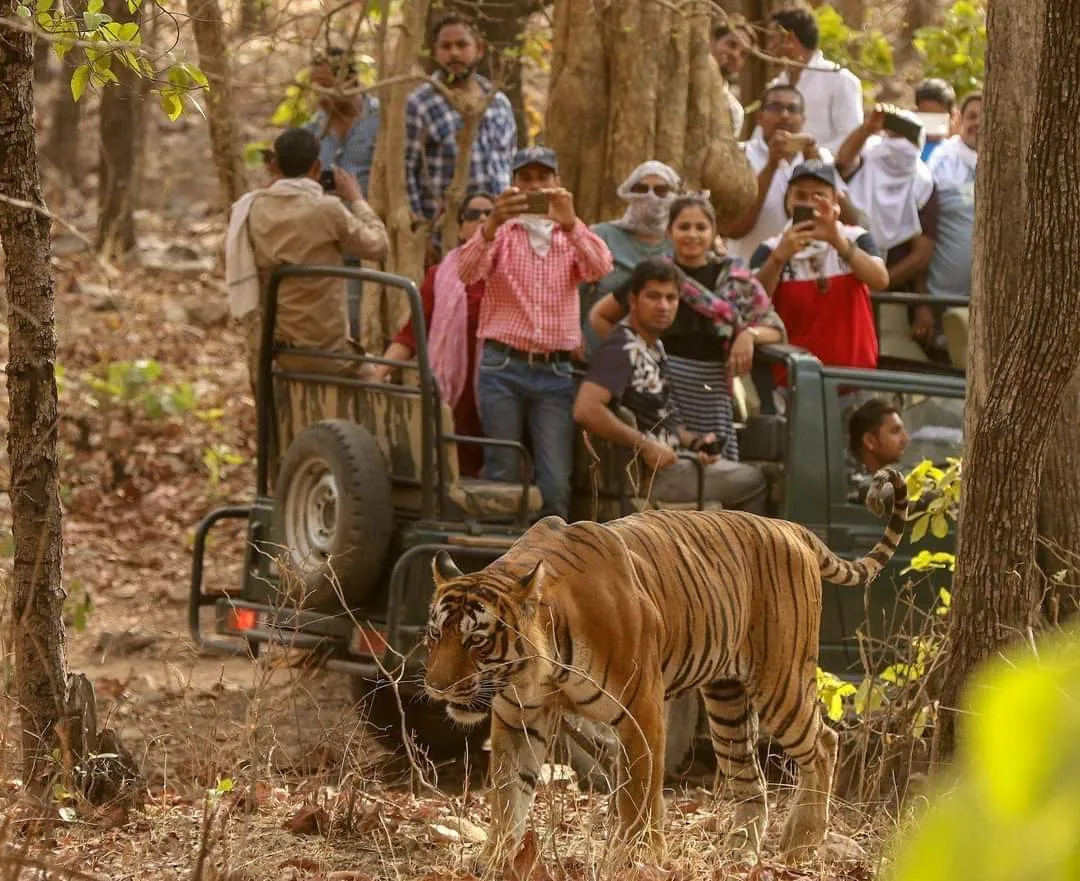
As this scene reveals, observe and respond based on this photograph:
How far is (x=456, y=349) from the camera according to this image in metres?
7.49

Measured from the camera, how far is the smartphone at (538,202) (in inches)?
281

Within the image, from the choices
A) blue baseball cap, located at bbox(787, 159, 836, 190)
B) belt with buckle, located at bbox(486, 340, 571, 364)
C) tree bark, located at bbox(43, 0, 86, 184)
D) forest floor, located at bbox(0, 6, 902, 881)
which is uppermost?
tree bark, located at bbox(43, 0, 86, 184)

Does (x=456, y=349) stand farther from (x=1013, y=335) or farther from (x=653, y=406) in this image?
(x=1013, y=335)

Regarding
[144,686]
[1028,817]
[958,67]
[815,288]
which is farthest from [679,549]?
[958,67]

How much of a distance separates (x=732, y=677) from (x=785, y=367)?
8.04 ft

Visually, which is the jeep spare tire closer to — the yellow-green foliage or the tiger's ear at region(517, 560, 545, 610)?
the tiger's ear at region(517, 560, 545, 610)

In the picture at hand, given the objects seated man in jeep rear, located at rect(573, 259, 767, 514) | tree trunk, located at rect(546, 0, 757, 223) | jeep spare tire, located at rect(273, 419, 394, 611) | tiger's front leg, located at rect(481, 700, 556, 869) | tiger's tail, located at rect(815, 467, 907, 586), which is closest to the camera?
tiger's front leg, located at rect(481, 700, 556, 869)

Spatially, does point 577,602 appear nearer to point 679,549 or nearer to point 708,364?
point 679,549

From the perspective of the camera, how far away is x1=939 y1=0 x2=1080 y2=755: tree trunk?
14.8 ft

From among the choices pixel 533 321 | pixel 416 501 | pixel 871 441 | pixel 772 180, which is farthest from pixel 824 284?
pixel 416 501

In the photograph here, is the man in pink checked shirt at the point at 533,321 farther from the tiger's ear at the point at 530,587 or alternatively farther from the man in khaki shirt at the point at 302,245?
the tiger's ear at the point at 530,587

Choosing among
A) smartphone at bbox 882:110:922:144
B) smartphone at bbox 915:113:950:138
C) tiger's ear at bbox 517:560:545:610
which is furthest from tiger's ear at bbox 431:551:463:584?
smartphone at bbox 915:113:950:138

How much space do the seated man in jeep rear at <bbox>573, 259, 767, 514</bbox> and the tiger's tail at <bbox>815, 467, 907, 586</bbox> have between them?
49.9 inches

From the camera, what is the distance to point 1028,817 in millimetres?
649
